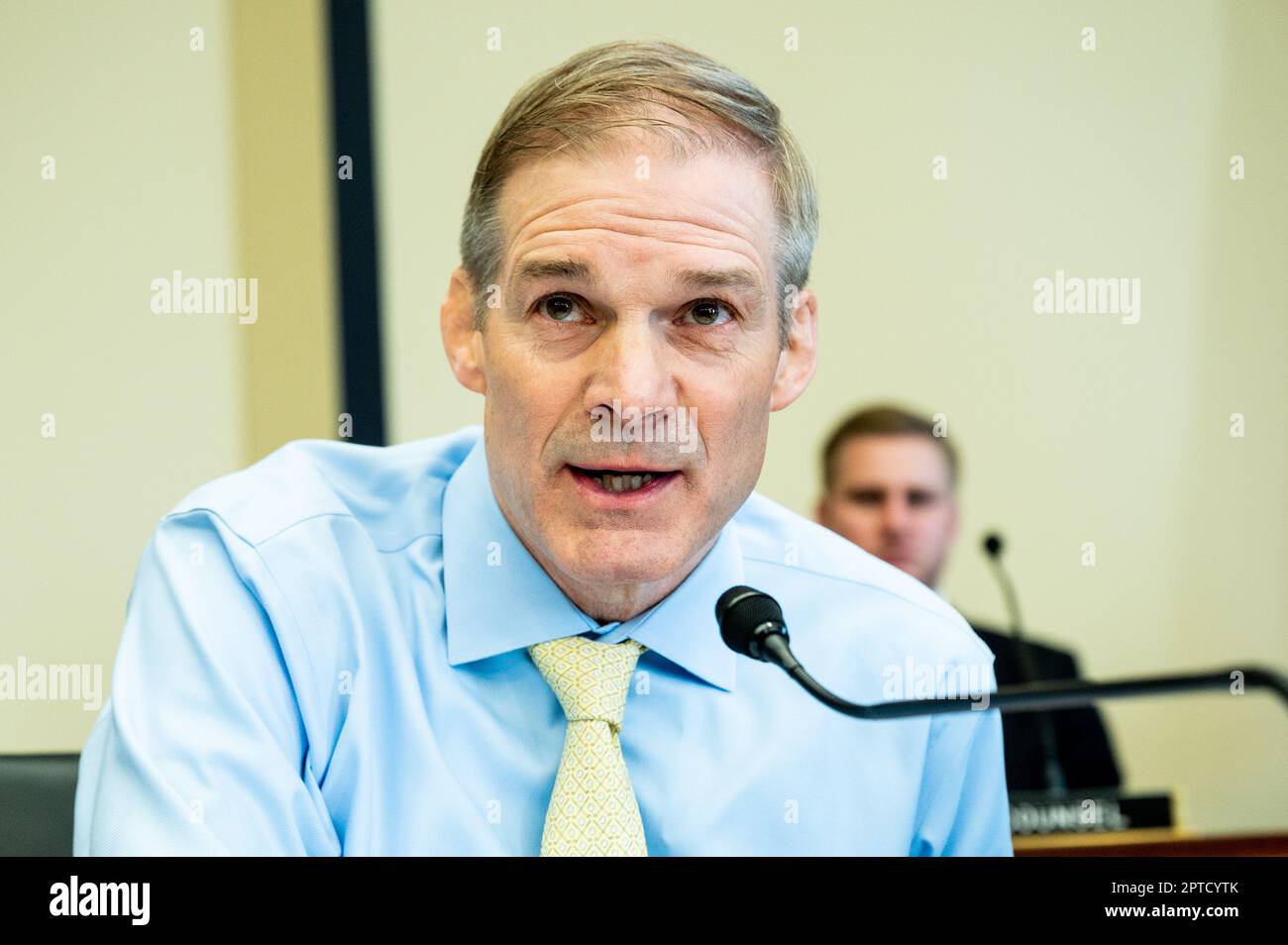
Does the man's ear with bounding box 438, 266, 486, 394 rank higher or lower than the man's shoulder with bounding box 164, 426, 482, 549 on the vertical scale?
higher

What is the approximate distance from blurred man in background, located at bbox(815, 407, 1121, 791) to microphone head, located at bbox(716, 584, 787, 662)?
1667 mm

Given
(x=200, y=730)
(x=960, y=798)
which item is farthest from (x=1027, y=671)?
(x=200, y=730)

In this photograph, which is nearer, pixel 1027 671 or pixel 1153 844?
pixel 1153 844

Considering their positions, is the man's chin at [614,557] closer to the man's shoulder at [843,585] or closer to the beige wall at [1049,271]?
the man's shoulder at [843,585]

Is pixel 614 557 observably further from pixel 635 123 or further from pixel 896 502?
pixel 896 502

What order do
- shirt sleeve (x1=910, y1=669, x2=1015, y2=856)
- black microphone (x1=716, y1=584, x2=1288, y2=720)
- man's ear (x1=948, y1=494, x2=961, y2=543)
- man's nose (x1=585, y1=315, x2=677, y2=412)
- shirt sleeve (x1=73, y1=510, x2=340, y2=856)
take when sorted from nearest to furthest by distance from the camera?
1. black microphone (x1=716, y1=584, x2=1288, y2=720)
2. shirt sleeve (x1=73, y1=510, x2=340, y2=856)
3. man's nose (x1=585, y1=315, x2=677, y2=412)
4. shirt sleeve (x1=910, y1=669, x2=1015, y2=856)
5. man's ear (x1=948, y1=494, x2=961, y2=543)

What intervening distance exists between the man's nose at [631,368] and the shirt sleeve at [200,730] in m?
0.34

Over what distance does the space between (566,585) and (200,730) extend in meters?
0.37

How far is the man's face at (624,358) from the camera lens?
1169mm

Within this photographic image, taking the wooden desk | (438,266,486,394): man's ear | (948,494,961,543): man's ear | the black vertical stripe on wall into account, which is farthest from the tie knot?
(948,494,961,543): man's ear

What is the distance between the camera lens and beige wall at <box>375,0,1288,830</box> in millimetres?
1523

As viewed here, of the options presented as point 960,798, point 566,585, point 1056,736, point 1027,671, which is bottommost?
point 1056,736

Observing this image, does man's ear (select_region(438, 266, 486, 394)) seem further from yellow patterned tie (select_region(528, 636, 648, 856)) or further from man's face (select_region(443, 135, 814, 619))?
yellow patterned tie (select_region(528, 636, 648, 856))

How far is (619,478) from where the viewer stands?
1189 millimetres
